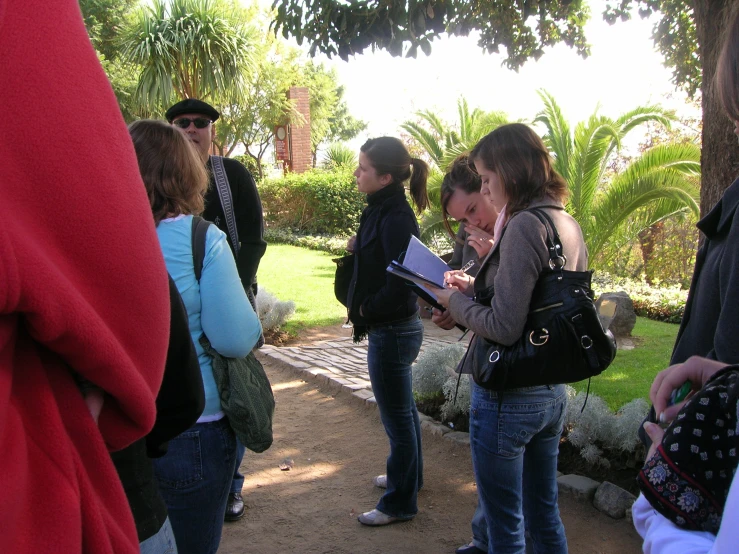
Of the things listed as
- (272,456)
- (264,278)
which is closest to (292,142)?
(264,278)

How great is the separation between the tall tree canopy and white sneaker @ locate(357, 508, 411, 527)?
2.79 metres

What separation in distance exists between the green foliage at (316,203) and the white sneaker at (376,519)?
57.5ft

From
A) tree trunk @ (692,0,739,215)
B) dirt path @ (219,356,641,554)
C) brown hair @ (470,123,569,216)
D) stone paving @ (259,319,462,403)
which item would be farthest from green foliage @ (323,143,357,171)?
brown hair @ (470,123,569,216)

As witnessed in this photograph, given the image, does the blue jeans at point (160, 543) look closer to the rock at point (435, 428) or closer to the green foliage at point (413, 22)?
the rock at point (435, 428)

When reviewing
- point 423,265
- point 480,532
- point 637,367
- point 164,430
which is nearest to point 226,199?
point 423,265

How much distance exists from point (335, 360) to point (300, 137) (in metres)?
24.3

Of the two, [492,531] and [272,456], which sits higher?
[492,531]

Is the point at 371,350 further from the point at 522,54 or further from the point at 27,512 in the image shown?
the point at 522,54

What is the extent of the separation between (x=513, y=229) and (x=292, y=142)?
28563 mm

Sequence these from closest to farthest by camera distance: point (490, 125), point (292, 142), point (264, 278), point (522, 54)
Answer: point (522, 54)
point (490, 125)
point (264, 278)
point (292, 142)

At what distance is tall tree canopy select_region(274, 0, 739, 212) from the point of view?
13.4 ft

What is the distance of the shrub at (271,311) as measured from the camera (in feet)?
27.2

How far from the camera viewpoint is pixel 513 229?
237cm

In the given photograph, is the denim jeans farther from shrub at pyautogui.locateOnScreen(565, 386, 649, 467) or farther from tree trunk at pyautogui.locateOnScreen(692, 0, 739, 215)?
tree trunk at pyautogui.locateOnScreen(692, 0, 739, 215)
